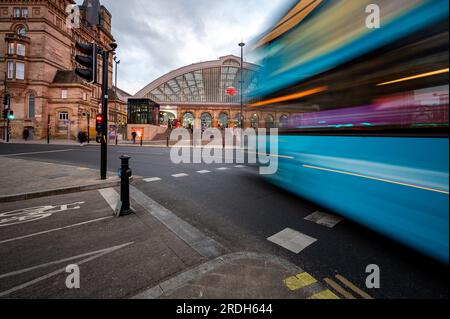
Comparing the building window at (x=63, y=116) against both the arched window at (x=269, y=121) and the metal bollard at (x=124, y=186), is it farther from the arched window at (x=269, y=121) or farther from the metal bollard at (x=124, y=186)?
the arched window at (x=269, y=121)

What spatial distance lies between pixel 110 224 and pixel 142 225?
23.8 inches

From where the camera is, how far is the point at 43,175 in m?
7.37

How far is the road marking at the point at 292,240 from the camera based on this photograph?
2977mm

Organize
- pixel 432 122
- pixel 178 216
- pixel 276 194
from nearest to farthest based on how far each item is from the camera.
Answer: pixel 432 122 → pixel 178 216 → pixel 276 194

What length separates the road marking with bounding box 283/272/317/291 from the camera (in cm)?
214

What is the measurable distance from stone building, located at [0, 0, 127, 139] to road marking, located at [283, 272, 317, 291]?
3660 cm

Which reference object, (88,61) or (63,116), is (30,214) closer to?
(88,61)

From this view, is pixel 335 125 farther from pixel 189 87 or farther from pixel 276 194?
pixel 189 87

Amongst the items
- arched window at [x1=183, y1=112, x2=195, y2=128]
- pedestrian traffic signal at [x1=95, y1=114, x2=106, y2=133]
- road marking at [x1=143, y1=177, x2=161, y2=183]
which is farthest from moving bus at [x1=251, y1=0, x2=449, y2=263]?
arched window at [x1=183, y1=112, x2=195, y2=128]

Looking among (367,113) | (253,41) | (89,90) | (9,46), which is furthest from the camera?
(89,90)

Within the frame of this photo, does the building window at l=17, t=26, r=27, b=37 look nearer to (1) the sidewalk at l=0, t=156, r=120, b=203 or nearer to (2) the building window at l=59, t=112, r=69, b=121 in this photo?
(2) the building window at l=59, t=112, r=69, b=121

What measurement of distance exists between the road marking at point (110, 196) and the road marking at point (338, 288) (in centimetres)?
434

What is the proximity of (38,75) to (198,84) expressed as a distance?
1256 inches

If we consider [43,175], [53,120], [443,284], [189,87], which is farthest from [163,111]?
[443,284]
